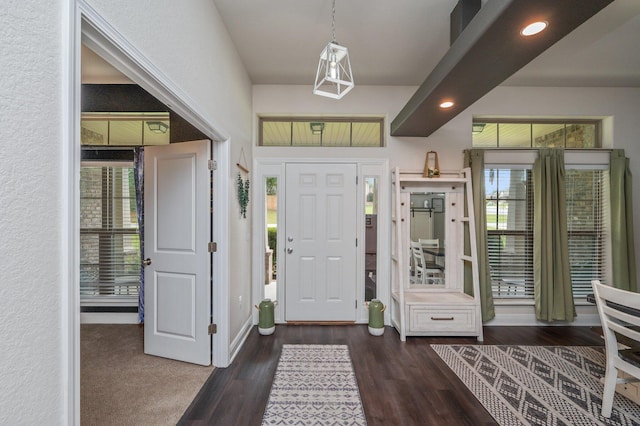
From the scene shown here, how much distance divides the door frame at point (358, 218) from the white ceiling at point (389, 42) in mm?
999

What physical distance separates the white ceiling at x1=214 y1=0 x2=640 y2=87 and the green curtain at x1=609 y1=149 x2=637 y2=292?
3.81ft

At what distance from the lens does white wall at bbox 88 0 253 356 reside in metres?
1.37

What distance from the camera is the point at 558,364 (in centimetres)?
265

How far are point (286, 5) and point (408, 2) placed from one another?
0.95 metres

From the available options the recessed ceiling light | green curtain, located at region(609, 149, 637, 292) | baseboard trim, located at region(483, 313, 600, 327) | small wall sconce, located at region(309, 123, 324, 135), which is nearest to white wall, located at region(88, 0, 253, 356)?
small wall sconce, located at region(309, 123, 324, 135)

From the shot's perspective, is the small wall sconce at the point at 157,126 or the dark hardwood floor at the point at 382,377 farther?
the small wall sconce at the point at 157,126

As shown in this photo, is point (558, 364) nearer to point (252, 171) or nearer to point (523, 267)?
point (523, 267)

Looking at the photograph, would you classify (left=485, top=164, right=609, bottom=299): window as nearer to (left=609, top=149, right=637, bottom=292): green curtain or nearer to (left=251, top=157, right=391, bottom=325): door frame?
(left=609, top=149, right=637, bottom=292): green curtain

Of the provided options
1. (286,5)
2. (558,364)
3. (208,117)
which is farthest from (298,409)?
(286,5)

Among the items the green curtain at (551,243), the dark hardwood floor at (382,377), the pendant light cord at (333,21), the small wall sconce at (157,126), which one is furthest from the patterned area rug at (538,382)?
the small wall sconce at (157,126)

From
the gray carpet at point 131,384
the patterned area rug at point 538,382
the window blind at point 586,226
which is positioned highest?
the window blind at point 586,226

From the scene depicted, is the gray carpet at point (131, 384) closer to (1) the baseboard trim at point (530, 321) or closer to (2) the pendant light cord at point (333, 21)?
(2) the pendant light cord at point (333, 21)

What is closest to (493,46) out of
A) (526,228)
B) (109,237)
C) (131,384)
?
(526,228)

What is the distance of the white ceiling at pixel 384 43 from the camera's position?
7.54 ft
